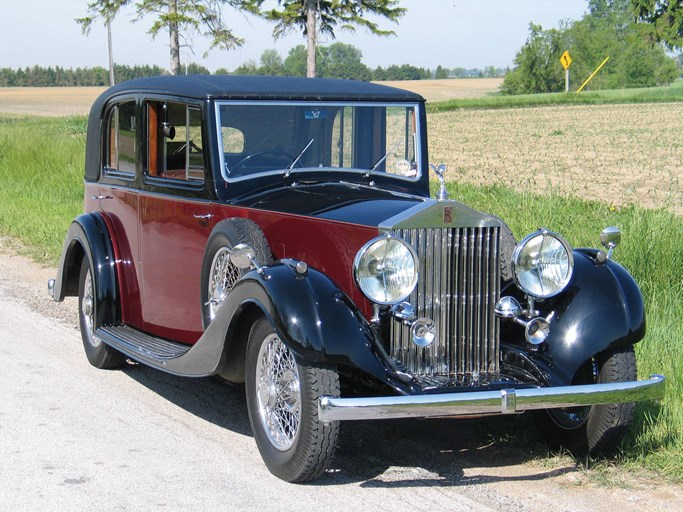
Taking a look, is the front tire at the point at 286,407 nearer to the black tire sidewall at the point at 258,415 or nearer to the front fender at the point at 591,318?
the black tire sidewall at the point at 258,415

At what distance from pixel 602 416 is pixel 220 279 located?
199cm

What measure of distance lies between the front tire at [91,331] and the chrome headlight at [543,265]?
2.86 meters

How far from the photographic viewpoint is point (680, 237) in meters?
7.30

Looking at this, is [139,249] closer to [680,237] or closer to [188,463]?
[188,463]

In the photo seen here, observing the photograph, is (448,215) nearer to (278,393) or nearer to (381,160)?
(278,393)

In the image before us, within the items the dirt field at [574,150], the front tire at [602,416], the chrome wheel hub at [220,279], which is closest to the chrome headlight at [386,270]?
the chrome wheel hub at [220,279]

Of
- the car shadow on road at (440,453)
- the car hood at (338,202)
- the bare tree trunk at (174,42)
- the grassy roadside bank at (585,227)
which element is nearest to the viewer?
the car shadow on road at (440,453)

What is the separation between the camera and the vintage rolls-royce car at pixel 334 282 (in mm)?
3951

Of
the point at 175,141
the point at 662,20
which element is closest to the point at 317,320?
the point at 175,141

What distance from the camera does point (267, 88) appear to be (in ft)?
17.3

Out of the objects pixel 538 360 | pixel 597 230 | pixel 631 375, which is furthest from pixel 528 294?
A: pixel 597 230

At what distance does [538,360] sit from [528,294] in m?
0.31

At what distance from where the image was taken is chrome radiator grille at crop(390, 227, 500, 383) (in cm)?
424

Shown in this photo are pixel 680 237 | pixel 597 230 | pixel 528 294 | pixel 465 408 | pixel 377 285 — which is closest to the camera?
pixel 465 408
